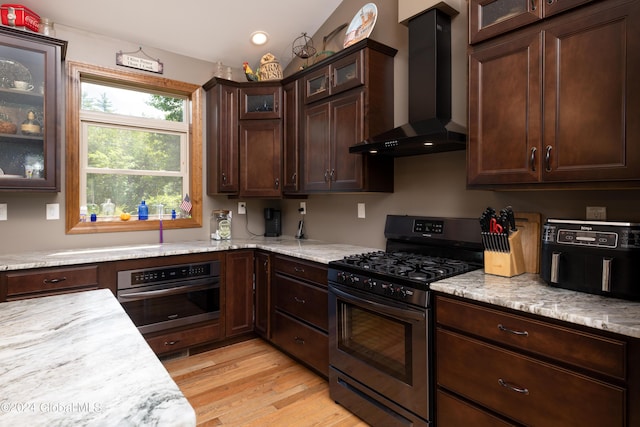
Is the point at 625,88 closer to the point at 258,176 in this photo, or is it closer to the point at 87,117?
the point at 258,176

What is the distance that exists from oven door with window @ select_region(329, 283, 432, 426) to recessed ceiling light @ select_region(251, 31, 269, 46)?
255 cm

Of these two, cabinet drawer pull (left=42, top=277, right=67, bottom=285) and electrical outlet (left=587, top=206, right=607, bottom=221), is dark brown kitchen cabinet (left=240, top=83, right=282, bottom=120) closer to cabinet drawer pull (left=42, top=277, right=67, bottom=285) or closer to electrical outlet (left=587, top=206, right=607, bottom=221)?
cabinet drawer pull (left=42, top=277, right=67, bottom=285)

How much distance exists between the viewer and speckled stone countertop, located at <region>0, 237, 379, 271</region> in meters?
2.42

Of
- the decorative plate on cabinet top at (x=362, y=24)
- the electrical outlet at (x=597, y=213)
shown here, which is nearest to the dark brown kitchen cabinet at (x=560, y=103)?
the electrical outlet at (x=597, y=213)

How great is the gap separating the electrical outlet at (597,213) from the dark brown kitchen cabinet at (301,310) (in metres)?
1.54

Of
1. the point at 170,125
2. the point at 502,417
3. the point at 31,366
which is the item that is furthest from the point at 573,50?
the point at 170,125

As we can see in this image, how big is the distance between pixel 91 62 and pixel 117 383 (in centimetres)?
323

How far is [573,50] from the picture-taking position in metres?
1.57

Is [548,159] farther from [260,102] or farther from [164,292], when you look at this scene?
[164,292]

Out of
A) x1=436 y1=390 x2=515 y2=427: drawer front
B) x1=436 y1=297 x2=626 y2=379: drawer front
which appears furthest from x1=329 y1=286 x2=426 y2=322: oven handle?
x1=436 y1=390 x2=515 y2=427: drawer front

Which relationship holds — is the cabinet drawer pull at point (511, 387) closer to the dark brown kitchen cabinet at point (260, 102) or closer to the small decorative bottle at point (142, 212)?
the dark brown kitchen cabinet at point (260, 102)

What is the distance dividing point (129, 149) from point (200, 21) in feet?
4.40

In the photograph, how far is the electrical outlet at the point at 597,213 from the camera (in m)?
1.78

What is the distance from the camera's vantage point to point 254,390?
8.17ft
